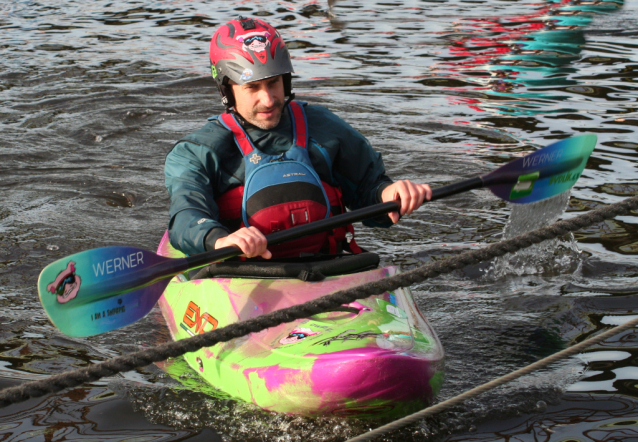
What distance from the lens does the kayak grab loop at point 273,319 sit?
2.02 metres

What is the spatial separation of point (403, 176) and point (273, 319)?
3.90 meters

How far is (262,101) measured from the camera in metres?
3.29

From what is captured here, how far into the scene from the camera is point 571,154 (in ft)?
12.0

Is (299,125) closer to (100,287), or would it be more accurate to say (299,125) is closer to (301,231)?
(301,231)

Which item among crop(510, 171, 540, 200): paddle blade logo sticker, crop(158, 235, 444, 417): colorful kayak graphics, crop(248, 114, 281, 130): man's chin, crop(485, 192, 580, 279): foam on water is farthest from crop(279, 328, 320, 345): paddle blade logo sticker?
crop(485, 192, 580, 279): foam on water

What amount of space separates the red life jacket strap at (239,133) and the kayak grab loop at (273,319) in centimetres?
115

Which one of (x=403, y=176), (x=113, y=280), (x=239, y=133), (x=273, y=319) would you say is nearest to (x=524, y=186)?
(x=239, y=133)

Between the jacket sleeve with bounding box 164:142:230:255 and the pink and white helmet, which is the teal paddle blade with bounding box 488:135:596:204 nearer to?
the pink and white helmet

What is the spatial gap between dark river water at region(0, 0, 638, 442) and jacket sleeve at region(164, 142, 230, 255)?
608 mm

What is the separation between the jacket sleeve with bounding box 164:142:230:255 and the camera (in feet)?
9.81

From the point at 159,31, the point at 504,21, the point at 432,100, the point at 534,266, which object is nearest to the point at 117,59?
the point at 159,31

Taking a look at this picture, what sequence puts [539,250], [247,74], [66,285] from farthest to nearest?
[539,250] → [247,74] → [66,285]

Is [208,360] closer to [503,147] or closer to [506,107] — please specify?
[503,147]

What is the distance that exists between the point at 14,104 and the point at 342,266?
6.48 m
